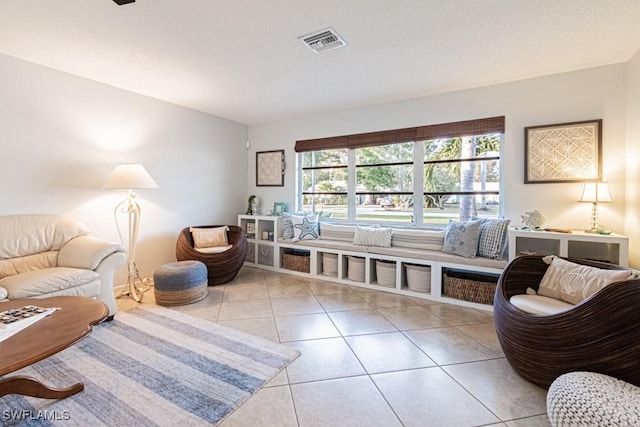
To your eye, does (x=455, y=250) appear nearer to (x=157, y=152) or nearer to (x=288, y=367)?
(x=288, y=367)


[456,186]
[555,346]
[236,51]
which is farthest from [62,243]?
[456,186]

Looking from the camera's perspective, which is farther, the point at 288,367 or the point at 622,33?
the point at 622,33

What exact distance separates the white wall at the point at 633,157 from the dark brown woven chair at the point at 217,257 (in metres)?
4.21

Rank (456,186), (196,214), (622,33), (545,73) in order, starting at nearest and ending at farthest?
(622,33) → (545,73) → (456,186) → (196,214)

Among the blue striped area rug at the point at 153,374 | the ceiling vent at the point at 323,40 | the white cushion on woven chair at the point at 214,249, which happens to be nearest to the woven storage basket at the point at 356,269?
the white cushion on woven chair at the point at 214,249

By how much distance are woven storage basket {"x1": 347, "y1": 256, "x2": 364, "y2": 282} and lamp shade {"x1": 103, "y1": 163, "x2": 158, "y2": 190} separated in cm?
266

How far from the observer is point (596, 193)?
107 inches

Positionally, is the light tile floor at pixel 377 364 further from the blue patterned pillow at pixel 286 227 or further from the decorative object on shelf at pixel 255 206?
the decorative object on shelf at pixel 255 206

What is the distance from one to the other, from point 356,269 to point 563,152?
8.73 ft

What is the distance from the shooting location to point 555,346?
160 centimetres

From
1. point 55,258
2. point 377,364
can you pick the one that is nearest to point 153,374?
point 377,364

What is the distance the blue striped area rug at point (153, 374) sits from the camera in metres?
1.52

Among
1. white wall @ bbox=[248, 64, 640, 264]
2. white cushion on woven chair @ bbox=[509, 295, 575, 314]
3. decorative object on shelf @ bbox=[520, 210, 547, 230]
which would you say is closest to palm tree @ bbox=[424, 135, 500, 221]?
white wall @ bbox=[248, 64, 640, 264]

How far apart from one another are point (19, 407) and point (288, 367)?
1505mm
